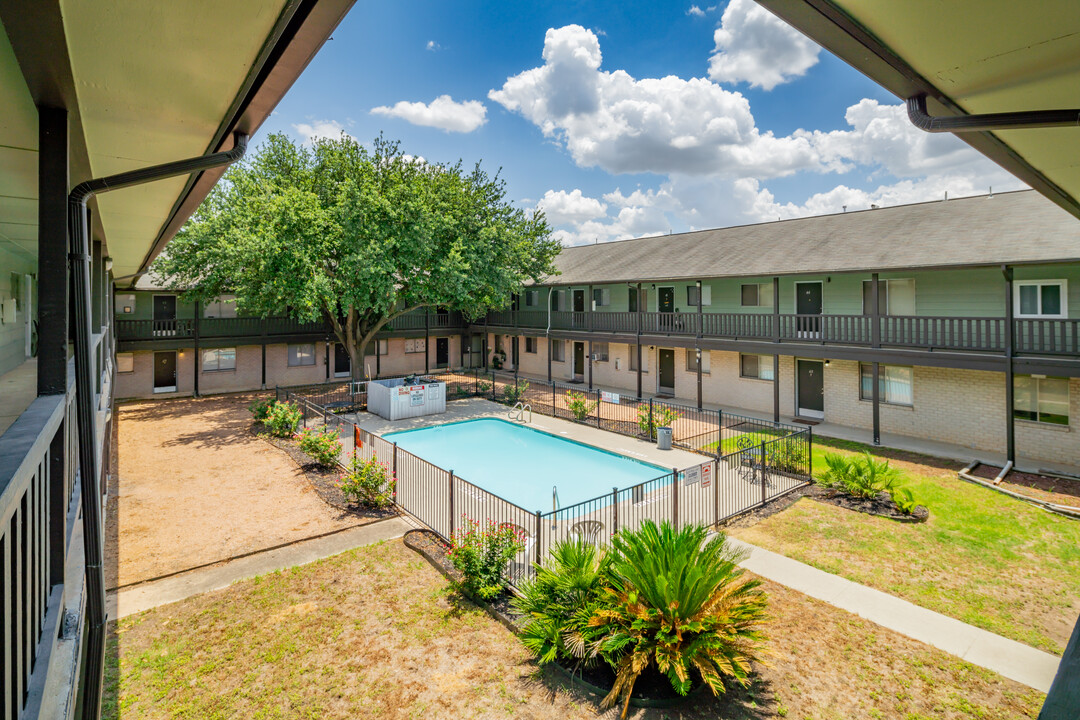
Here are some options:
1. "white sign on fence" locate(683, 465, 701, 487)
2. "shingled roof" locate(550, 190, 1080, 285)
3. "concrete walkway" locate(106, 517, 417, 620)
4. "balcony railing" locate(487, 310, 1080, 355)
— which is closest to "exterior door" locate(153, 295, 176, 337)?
"shingled roof" locate(550, 190, 1080, 285)

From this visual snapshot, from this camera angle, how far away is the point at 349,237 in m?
19.4

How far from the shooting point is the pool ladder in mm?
20938

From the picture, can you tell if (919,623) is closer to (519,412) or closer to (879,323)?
(879,323)

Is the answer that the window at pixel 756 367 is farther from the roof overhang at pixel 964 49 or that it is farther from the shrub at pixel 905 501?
the roof overhang at pixel 964 49

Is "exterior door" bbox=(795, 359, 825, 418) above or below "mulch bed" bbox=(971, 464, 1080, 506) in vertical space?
above

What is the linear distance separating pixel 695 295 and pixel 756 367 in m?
4.34

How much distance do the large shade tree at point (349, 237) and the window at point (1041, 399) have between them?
17.6 m

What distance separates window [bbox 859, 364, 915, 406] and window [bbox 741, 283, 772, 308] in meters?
4.56

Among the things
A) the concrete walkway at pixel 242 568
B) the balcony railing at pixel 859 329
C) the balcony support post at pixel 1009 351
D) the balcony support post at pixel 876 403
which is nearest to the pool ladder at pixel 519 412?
the balcony railing at pixel 859 329

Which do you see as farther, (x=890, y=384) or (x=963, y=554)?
(x=890, y=384)

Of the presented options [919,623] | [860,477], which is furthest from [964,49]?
[860,477]

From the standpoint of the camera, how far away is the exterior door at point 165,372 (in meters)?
26.0

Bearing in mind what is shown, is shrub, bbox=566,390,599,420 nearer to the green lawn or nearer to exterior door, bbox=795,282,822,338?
exterior door, bbox=795,282,822,338

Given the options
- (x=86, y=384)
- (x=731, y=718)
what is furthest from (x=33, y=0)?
(x=731, y=718)
